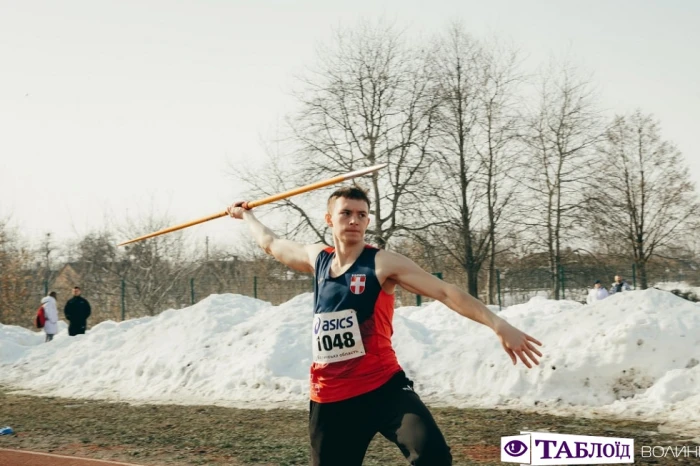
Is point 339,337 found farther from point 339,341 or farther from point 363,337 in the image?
point 363,337

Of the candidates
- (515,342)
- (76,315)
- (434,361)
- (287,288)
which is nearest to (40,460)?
(515,342)

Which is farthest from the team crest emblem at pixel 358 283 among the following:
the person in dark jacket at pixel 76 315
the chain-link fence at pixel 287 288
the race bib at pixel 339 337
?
the chain-link fence at pixel 287 288

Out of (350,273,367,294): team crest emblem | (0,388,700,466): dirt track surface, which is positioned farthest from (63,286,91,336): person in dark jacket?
(350,273,367,294): team crest emblem

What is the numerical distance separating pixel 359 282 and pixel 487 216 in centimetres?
2716

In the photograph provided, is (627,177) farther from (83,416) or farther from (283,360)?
(83,416)

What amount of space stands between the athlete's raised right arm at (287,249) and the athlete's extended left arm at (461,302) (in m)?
0.69

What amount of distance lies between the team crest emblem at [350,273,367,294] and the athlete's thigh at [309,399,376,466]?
1.97 ft

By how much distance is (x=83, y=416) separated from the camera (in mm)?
11789

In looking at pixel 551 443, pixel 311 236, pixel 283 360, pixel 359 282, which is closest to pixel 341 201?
pixel 359 282

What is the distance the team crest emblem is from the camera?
14.5 feet

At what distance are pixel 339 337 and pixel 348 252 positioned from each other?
500mm

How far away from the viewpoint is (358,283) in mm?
4422

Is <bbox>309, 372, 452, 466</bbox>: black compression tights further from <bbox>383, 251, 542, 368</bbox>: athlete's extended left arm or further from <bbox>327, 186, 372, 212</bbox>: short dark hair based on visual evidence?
<bbox>327, 186, 372, 212</bbox>: short dark hair

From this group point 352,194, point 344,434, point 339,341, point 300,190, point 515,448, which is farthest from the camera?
point 515,448
